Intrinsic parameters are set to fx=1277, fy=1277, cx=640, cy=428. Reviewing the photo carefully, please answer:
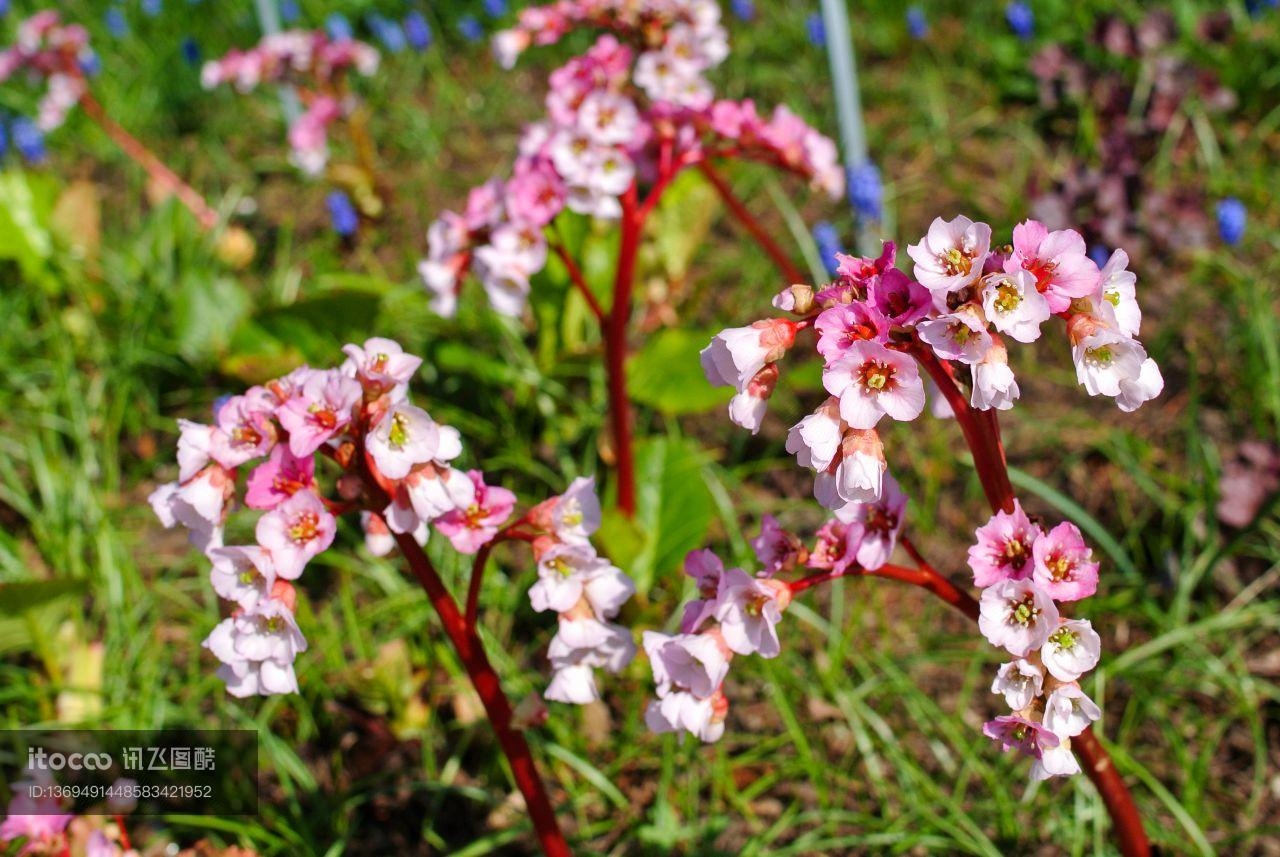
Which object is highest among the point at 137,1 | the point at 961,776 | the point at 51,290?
the point at 137,1

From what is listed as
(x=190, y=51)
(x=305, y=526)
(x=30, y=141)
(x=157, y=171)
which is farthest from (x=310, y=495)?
(x=190, y=51)

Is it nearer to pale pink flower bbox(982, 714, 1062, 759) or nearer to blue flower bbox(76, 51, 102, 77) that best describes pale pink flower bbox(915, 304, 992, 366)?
pale pink flower bbox(982, 714, 1062, 759)

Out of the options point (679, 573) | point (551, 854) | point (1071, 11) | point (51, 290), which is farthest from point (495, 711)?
point (1071, 11)

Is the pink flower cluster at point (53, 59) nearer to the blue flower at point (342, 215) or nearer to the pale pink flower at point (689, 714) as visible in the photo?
the blue flower at point (342, 215)

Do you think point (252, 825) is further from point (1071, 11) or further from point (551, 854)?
point (1071, 11)

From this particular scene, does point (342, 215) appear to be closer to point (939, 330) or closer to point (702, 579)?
point (702, 579)

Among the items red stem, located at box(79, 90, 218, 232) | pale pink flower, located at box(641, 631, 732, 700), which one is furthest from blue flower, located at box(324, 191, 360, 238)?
pale pink flower, located at box(641, 631, 732, 700)
